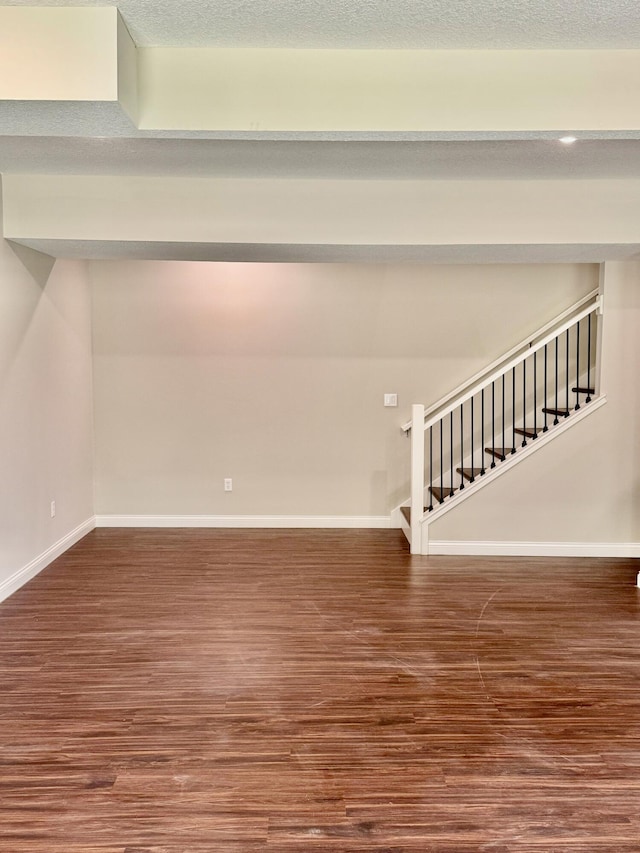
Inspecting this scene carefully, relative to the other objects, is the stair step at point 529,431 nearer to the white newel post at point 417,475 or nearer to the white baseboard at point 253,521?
the white newel post at point 417,475

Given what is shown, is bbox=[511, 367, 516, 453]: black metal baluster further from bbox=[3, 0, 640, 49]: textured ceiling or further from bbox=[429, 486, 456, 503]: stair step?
bbox=[3, 0, 640, 49]: textured ceiling

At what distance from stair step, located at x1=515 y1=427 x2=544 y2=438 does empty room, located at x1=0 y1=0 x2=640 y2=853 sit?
0.10 m

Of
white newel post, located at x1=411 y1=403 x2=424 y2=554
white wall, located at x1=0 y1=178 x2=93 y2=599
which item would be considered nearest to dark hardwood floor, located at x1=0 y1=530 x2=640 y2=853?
white wall, located at x1=0 y1=178 x2=93 y2=599

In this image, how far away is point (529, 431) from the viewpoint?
18.3 ft

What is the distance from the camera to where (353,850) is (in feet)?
6.38

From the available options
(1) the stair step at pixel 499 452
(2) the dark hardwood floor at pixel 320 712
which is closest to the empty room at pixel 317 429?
(2) the dark hardwood floor at pixel 320 712

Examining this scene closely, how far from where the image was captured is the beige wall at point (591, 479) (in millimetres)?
5008

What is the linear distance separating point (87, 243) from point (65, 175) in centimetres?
43

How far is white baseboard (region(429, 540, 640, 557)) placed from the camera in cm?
513

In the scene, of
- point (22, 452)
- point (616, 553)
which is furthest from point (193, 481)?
point (616, 553)

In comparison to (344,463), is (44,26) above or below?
above

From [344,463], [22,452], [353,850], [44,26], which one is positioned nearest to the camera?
[353,850]

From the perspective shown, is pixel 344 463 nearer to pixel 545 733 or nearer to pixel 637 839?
pixel 545 733

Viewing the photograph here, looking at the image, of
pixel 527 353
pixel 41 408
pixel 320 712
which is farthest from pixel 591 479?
pixel 41 408
